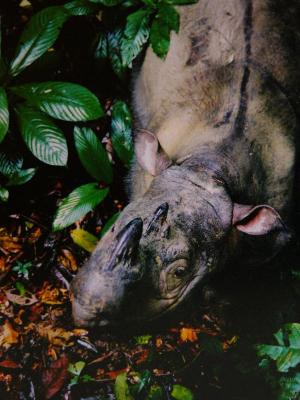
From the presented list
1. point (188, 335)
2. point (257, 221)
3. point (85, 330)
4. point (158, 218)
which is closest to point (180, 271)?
point (158, 218)

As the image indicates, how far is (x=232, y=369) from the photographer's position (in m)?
3.87

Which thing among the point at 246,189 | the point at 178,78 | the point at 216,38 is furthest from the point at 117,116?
the point at 246,189

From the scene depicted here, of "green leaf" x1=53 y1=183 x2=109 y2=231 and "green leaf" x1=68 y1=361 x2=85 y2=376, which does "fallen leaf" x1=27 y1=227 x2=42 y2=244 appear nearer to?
"green leaf" x1=53 y1=183 x2=109 y2=231

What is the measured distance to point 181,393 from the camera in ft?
12.0

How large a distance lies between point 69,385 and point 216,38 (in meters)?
2.98

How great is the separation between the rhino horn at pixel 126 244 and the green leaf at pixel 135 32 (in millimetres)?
1998

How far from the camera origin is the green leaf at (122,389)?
362 cm

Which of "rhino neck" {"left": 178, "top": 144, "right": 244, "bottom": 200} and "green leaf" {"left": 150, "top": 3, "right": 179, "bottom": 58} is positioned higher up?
"green leaf" {"left": 150, "top": 3, "right": 179, "bottom": 58}

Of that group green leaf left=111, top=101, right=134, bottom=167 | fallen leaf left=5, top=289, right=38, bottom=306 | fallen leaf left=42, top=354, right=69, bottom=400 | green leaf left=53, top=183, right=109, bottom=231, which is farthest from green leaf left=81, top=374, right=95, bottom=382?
green leaf left=111, top=101, right=134, bottom=167

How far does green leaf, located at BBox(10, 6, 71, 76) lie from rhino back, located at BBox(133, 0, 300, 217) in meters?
1.03

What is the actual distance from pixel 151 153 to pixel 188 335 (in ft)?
5.40

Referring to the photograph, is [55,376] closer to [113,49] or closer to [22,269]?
[22,269]

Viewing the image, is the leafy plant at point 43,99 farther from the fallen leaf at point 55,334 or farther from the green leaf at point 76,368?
the green leaf at point 76,368

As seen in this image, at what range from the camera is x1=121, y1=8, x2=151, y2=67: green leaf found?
3.97 m
